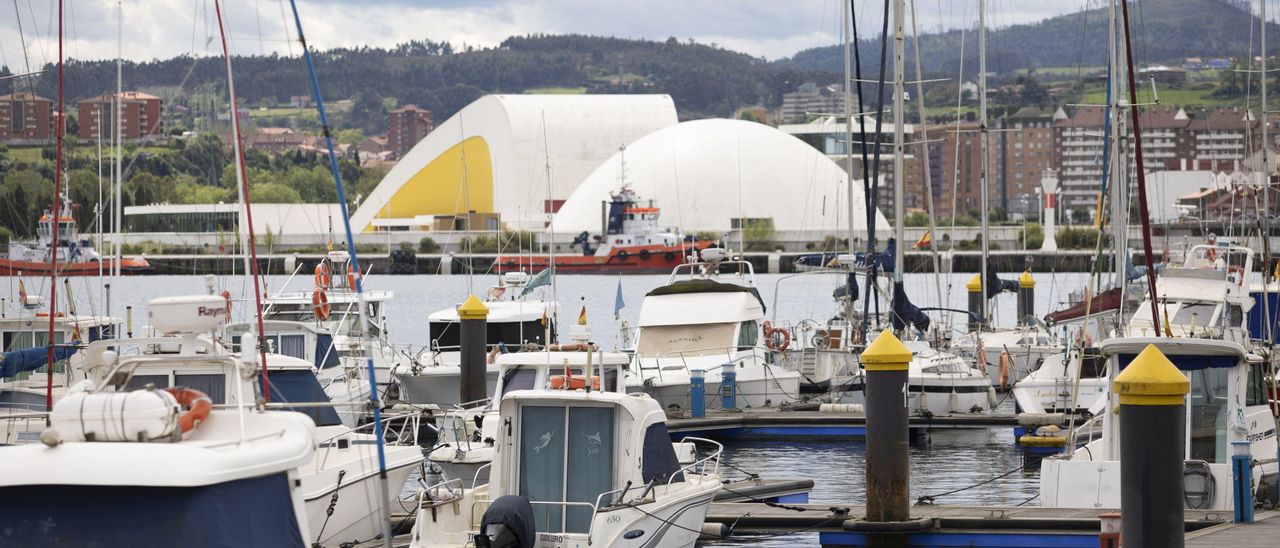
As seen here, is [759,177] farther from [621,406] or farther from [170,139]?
[621,406]

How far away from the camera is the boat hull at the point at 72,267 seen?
25.1m

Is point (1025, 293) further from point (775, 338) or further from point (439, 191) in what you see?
point (439, 191)

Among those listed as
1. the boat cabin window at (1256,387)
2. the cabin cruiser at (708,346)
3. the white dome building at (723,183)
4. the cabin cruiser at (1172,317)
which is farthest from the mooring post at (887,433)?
the white dome building at (723,183)

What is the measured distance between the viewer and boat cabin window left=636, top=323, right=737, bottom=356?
25.5 m

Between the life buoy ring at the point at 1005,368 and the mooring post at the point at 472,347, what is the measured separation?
10.4 m

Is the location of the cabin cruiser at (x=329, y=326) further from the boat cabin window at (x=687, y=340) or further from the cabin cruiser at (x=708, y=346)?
the cabin cruiser at (x=708, y=346)

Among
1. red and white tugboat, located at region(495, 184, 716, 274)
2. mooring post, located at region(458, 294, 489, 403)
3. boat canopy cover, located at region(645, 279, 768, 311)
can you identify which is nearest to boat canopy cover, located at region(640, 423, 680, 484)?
mooring post, located at region(458, 294, 489, 403)

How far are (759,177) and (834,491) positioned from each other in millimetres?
78093

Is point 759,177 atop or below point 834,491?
atop

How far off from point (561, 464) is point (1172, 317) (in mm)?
12048

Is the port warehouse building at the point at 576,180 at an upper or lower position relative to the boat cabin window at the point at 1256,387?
upper

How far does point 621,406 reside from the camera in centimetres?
1177

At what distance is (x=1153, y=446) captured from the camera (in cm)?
1058

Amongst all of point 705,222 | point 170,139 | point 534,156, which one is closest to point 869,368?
point 170,139
